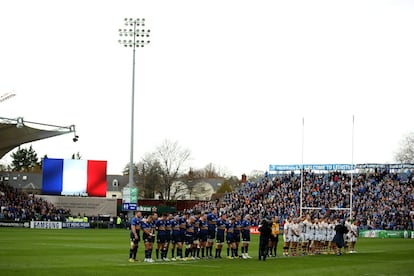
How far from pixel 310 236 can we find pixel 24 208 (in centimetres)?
3880

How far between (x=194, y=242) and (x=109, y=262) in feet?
13.0

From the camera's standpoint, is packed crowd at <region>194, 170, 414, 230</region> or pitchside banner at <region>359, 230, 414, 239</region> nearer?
pitchside banner at <region>359, 230, 414, 239</region>

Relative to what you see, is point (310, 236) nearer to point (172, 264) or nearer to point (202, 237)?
point (202, 237)

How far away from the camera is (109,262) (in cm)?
2614

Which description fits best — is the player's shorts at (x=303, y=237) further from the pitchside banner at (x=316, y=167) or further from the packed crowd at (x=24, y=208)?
the packed crowd at (x=24, y=208)

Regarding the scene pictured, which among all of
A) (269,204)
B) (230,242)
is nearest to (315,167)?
(269,204)

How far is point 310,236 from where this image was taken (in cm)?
3441

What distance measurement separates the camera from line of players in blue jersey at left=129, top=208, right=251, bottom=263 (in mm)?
26141

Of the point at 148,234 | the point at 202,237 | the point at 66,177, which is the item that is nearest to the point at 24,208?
the point at 66,177

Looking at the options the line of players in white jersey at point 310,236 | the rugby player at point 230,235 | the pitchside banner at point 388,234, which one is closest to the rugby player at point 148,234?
the rugby player at point 230,235

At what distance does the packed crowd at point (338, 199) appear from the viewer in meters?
59.5

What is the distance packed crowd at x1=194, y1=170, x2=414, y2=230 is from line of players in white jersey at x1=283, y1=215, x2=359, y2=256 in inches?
766

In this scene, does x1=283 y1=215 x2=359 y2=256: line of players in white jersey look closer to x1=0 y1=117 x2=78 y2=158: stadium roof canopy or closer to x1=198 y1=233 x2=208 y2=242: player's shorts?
x1=198 y1=233 x2=208 y2=242: player's shorts

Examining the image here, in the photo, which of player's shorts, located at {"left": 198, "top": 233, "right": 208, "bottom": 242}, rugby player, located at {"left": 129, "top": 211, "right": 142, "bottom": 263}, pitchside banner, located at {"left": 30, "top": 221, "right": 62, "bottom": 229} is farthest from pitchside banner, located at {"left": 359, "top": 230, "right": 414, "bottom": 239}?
rugby player, located at {"left": 129, "top": 211, "right": 142, "bottom": 263}
